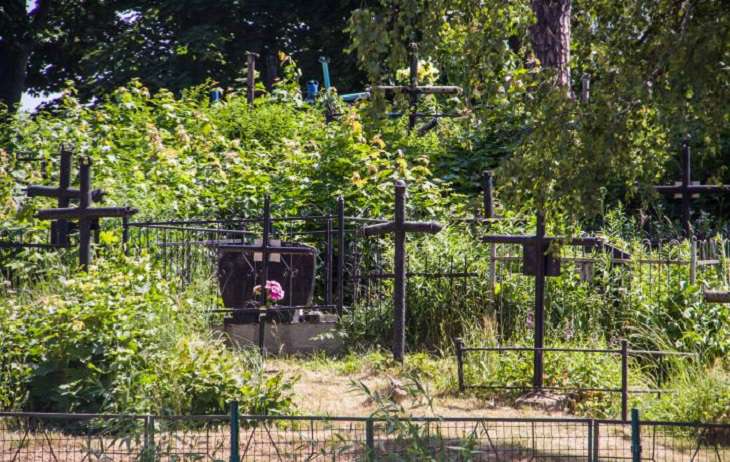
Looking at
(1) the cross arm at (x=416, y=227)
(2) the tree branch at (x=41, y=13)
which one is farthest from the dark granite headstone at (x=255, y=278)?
(2) the tree branch at (x=41, y=13)

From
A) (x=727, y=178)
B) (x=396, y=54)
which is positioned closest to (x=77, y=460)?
(x=396, y=54)

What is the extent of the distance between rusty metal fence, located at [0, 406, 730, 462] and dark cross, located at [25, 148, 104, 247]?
3290mm

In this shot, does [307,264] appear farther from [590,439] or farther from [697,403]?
[590,439]

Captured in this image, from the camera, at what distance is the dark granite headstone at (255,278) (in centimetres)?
1100

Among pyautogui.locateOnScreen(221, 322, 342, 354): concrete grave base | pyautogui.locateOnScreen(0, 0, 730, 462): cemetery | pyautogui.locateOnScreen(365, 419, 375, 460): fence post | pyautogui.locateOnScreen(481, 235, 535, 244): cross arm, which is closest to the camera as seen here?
pyautogui.locateOnScreen(365, 419, 375, 460): fence post

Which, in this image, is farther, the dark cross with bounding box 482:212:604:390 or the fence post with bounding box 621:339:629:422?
the dark cross with bounding box 482:212:604:390

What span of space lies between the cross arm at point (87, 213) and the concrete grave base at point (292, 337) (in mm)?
1860

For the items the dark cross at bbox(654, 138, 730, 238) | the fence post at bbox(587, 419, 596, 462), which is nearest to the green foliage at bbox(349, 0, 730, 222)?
the fence post at bbox(587, 419, 596, 462)

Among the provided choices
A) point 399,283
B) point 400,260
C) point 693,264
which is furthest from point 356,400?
point 693,264

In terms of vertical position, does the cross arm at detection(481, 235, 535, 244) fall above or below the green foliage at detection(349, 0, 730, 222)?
below

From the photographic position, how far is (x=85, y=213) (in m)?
9.79

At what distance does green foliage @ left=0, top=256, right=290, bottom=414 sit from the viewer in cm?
770

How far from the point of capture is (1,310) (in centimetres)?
844

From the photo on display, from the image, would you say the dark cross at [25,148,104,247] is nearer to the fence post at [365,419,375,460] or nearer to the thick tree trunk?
the fence post at [365,419,375,460]
